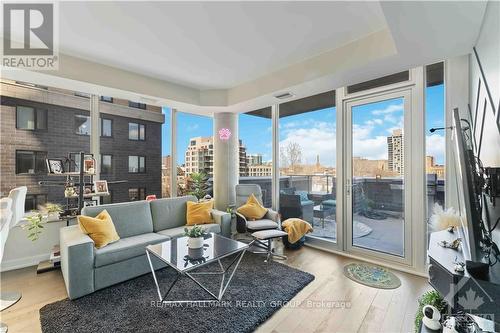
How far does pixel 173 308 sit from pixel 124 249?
3.02ft

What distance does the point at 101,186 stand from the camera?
11.7 feet

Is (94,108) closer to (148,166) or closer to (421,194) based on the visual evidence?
(148,166)

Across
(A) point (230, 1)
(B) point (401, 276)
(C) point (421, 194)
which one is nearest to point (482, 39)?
(C) point (421, 194)

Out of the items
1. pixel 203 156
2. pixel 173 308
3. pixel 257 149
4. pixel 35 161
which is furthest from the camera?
pixel 203 156

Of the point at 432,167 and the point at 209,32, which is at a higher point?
the point at 209,32

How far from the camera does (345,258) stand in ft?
11.1

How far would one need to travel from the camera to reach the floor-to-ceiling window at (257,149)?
4.66m

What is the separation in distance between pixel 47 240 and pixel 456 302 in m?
4.51

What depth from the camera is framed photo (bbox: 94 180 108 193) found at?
139 inches

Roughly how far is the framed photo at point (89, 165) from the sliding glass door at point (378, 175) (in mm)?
3963

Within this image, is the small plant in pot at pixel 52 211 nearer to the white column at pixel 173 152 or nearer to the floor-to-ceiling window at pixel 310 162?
the white column at pixel 173 152

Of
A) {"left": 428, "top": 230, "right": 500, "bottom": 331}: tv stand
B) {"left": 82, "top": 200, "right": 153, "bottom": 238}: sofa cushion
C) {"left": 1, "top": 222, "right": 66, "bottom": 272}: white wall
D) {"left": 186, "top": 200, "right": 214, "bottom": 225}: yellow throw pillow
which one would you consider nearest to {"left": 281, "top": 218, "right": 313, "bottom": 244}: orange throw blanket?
{"left": 186, "top": 200, "right": 214, "bottom": 225}: yellow throw pillow

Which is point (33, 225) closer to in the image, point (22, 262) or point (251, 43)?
point (22, 262)

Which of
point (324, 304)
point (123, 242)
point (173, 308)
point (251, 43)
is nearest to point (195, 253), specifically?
point (173, 308)
